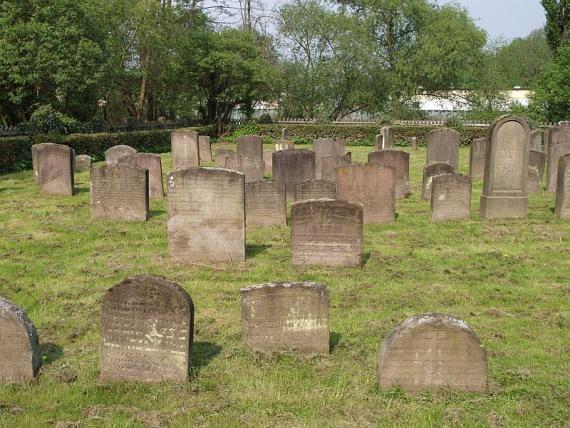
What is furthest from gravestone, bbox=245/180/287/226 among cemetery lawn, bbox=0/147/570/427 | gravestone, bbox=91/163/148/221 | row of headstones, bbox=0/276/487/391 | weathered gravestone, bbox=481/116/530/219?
row of headstones, bbox=0/276/487/391

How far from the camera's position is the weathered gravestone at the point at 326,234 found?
9.69m

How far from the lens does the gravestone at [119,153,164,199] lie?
1628cm

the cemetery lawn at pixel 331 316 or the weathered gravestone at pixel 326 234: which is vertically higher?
the weathered gravestone at pixel 326 234

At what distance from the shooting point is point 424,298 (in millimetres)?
8477

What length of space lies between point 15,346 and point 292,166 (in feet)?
34.0

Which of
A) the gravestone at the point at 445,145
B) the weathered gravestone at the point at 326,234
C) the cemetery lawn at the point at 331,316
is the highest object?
the gravestone at the point at 445,145

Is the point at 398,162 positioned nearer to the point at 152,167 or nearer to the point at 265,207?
the point at 265,207

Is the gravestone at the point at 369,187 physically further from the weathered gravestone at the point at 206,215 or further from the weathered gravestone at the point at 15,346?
the weathered gravestone at the point at 15,346

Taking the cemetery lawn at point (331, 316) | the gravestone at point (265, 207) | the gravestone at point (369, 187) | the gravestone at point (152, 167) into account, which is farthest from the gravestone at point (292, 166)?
the cemetery lawn at point (331, 316)

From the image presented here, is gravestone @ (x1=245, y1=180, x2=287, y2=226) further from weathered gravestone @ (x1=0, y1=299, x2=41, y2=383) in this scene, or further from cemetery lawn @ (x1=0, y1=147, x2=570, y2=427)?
weathered gravestone @ (x1=0, y1=299, x2=41, y2=383)

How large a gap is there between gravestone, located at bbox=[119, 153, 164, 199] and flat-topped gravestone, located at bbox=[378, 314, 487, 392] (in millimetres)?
11577

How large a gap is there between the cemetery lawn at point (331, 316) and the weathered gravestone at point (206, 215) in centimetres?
33

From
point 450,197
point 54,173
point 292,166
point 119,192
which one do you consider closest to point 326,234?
point 450,197

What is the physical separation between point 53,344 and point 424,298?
4.63 metres
